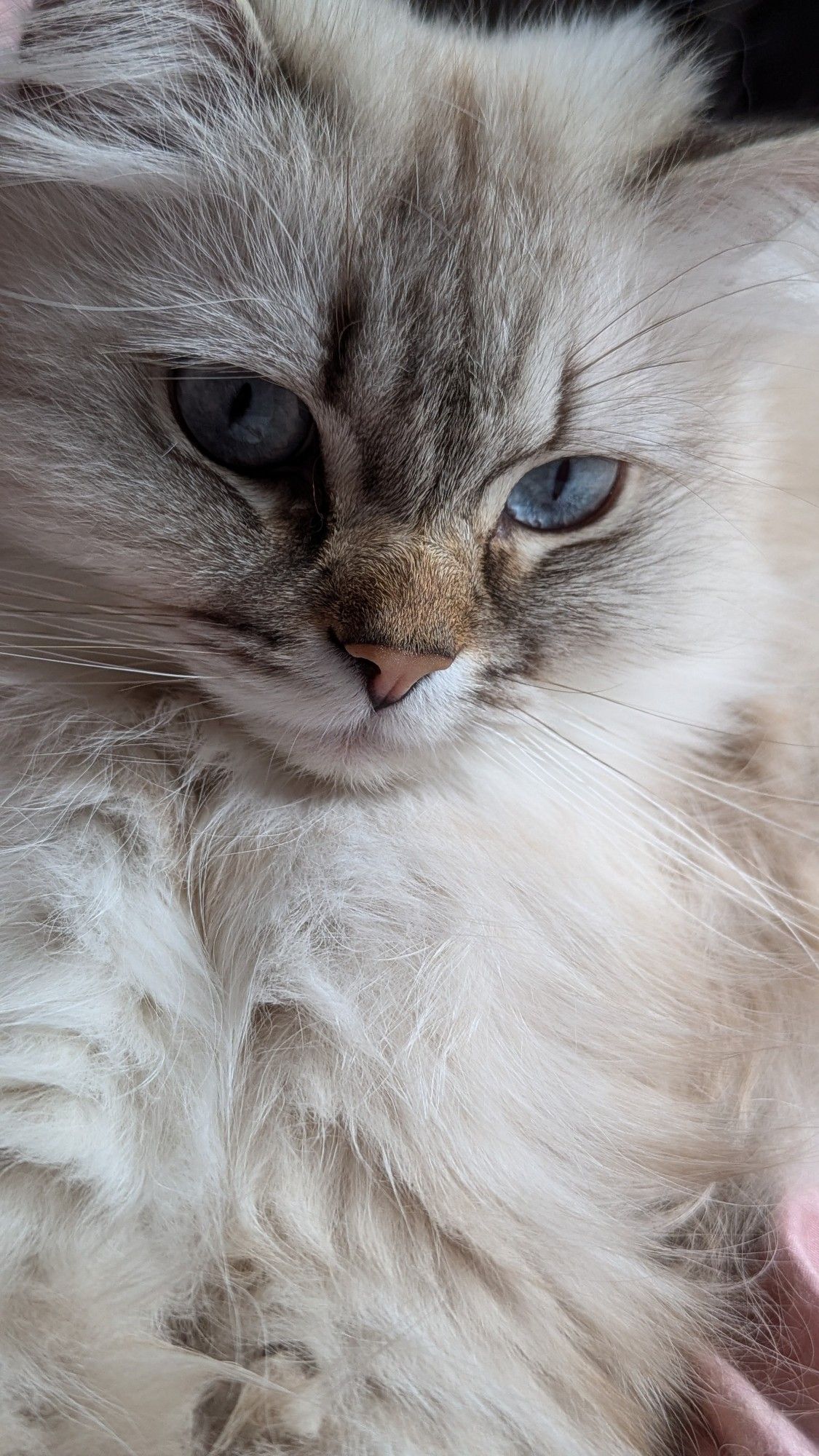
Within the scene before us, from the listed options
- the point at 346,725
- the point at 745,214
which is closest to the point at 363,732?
the point at 346,725

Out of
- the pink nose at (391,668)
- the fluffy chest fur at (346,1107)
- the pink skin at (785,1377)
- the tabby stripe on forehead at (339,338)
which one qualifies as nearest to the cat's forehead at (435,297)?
the tabby stripe on forehead at (339,338)

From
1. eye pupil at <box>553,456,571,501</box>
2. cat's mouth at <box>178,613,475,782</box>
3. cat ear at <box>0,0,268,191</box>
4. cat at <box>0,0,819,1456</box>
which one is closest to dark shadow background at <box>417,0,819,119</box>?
cat at <box>0,0,819,1456</box>

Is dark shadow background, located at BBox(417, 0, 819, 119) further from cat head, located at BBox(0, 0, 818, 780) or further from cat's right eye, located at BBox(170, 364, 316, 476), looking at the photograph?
cat's right eye, located at BBox(170, 364, 316, 476)

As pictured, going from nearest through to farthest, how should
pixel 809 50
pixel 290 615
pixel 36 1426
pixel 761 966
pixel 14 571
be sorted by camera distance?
pixel 36 1426, pixel 290 615, pixel 14 571, pixel 761 966, pixel 809 50

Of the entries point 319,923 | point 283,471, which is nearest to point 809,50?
point 283,471

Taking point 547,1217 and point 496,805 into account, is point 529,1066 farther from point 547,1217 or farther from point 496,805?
point 496,805

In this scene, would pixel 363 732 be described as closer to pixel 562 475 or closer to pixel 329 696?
pixel 329 696
